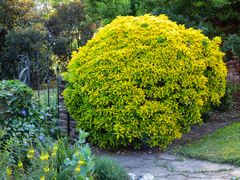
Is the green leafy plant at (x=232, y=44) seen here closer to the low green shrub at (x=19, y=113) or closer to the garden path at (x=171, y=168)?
the garden path at (x=171, y=168)

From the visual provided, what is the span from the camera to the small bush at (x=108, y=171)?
4.25 metres

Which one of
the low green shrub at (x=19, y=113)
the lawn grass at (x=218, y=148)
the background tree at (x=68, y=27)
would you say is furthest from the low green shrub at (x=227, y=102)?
the background tree at (x=68, y=27)

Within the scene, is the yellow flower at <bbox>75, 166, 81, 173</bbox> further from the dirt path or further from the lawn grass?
the lawn grass

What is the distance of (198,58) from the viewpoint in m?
6.28

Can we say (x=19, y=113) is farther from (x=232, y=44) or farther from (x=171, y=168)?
(x=232, y=44)

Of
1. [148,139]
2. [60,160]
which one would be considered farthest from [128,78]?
[60,160]

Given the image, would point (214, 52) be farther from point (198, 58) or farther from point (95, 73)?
point (95, 73)

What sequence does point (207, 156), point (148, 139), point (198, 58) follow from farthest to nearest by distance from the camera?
point (198, 58)
point (148, 139)
point (207, 156)

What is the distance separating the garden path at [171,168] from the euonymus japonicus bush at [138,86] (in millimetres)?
234

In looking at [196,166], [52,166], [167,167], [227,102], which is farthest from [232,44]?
[52,166]

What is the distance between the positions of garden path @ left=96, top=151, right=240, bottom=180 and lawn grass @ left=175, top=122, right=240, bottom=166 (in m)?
0.11

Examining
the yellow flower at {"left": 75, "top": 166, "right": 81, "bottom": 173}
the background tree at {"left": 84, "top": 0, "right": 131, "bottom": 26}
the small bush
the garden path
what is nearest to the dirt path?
the garden path

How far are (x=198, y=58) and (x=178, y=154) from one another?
1408 mm

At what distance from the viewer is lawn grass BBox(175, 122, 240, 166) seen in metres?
5.41
